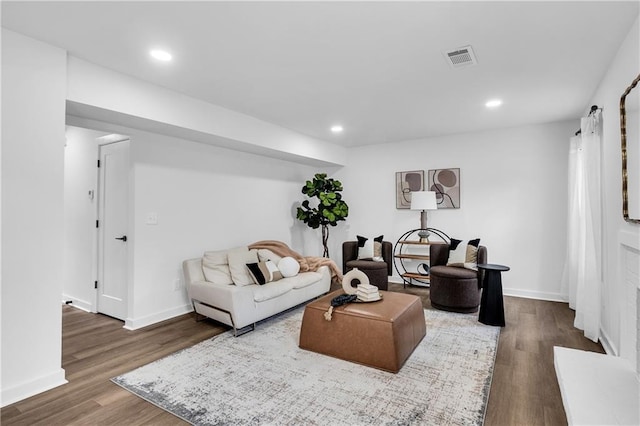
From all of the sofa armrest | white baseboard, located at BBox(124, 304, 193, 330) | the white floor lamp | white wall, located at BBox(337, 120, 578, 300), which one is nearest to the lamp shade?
the white floor lamp

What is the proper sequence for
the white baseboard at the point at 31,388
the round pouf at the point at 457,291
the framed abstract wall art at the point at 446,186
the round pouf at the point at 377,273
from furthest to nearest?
the framed abstract wall art at the point at 446,186 < the round pouf at the point at 377,273 < the round pouf at the point at 457,291 < the white baseboard at the point at 31,388

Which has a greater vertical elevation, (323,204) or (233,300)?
(323,204)

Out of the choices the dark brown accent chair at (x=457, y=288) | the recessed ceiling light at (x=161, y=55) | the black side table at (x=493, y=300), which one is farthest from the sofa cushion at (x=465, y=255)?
the recessed ceiling light at (x=161, y=55)

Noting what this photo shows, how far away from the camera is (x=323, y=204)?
572 cm

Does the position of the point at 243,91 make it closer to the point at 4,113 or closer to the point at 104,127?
the point at 104,127

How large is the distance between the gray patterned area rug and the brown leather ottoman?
3.3 inches

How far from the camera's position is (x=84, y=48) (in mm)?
2453

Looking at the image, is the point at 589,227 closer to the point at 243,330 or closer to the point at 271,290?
the point at 271,290

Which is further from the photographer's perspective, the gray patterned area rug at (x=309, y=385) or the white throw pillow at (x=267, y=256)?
the white throw pillow at (x=267, y=256)

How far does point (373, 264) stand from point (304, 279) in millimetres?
1259

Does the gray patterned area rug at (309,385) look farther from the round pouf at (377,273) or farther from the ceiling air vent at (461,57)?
the ceiling air vent at (461,57)

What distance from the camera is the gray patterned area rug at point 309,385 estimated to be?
203 cm

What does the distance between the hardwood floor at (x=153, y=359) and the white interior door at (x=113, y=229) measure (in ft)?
0.82

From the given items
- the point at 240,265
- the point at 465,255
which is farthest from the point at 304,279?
the point at 465,255
